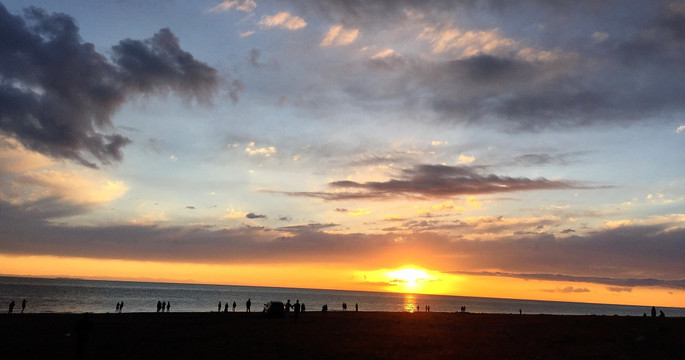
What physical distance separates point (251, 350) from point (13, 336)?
19549 millimetres

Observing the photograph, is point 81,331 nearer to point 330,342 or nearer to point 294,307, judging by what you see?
point 330,342

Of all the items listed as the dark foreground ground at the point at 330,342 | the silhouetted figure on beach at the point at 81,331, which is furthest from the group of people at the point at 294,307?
the silhouetted figure on beach at the point at 81,331

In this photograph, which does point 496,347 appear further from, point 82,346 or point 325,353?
point 82,346

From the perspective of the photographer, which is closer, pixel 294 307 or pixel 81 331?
pixel 81 331

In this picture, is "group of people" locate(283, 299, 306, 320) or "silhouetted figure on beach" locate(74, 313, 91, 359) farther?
"group of people" locate(283, 299, 306, 320)

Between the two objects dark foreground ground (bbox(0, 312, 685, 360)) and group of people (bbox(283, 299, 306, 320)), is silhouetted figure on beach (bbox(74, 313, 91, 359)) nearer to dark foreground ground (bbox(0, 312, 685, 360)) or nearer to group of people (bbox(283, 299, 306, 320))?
dark foreground ground (bbox(0, 312, 685, 360))

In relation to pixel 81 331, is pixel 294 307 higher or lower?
→ lower

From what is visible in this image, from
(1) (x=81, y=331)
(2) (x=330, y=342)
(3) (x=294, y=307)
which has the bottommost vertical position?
(2) (x=330, y=342)

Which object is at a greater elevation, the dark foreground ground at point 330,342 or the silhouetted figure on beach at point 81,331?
the silhouetted figure on beach at point 81,331

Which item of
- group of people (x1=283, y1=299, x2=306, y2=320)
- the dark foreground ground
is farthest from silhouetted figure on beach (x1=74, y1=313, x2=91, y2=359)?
group of people (x1=283, y1=299, x2=306, y2=320)

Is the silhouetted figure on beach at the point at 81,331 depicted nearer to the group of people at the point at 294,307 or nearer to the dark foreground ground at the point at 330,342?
the dark foreground ground at the point at 330,342

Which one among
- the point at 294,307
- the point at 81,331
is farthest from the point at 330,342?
the point at 294,307

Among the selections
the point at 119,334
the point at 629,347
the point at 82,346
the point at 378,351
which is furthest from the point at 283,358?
the point at 629,347

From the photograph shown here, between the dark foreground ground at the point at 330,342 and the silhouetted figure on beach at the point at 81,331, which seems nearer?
the silhouetted figure on beach at the point at 81,331
